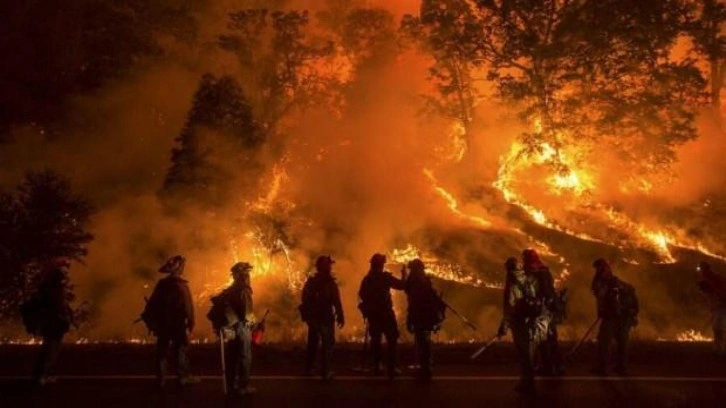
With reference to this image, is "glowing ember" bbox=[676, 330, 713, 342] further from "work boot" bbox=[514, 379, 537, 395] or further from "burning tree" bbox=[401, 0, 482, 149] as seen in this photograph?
"burning tree" bbox=[401, 0, 482, 149]

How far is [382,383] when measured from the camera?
31.9 ft

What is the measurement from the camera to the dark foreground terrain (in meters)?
8.55

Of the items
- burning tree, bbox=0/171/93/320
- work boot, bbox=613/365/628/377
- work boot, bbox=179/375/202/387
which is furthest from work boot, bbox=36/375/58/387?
work boot, bbox=613/365/628/377

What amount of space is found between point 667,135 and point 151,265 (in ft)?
54.3

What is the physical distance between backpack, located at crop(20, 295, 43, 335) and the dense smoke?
827 cm

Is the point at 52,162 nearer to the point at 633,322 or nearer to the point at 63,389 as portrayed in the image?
the point at 63,389

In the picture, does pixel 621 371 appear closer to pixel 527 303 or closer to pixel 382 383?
pixel 527 303

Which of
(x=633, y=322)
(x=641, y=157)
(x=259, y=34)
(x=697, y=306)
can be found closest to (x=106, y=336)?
(x=259, y=34)

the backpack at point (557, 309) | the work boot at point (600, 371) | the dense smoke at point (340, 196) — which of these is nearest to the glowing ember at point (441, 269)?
the dense smoke at point (340, 196)

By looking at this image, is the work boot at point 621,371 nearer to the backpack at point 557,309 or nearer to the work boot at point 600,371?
the work boot at point 600,371

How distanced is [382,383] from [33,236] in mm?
10564

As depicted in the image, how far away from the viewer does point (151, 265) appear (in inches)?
818

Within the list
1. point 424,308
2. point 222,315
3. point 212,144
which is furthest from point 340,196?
point 222,315

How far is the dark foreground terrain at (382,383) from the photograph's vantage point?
8555 millimetres
